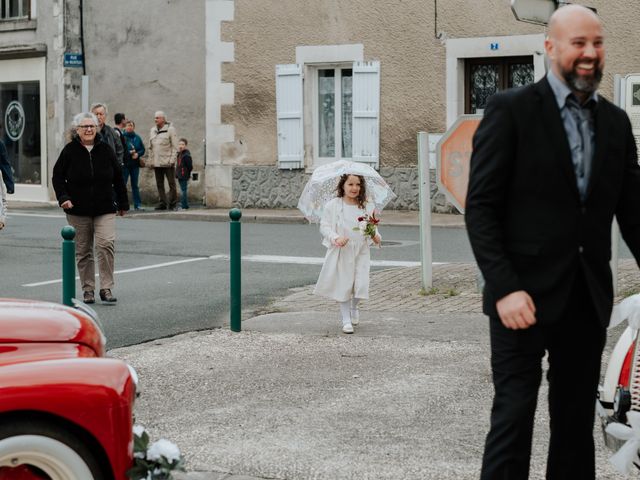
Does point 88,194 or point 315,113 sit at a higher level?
point 315,113

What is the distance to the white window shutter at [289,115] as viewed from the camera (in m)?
22.2

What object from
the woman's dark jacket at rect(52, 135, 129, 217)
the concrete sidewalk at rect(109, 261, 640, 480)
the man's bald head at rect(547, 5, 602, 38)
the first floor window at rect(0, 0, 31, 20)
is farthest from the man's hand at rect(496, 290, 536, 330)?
the first floor window at rect(0, 0, 31, 20)

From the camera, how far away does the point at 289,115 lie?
22.4m

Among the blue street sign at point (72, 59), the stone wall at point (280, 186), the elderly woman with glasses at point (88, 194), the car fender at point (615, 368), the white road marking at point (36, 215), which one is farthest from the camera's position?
the blue street sign at point (72, 59)

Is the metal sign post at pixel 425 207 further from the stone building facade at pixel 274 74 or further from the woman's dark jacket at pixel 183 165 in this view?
the woman's dark jacket at pixel 183 165

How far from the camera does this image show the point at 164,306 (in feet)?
36.1

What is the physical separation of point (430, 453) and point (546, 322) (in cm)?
193

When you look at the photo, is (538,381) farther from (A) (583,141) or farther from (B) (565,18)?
(B) (565,18)

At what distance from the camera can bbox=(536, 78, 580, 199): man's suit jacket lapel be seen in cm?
405

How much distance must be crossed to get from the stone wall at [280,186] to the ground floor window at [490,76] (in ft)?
5.25

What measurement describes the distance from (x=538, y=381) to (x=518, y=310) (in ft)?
1.01

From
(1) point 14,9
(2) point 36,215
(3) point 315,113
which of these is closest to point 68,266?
(2) point 36,215

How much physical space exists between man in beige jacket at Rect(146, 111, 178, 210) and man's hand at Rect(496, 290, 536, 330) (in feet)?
64.1

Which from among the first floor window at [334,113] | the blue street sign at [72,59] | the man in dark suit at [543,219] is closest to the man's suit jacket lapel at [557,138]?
the man in dark suit at [543,219]
